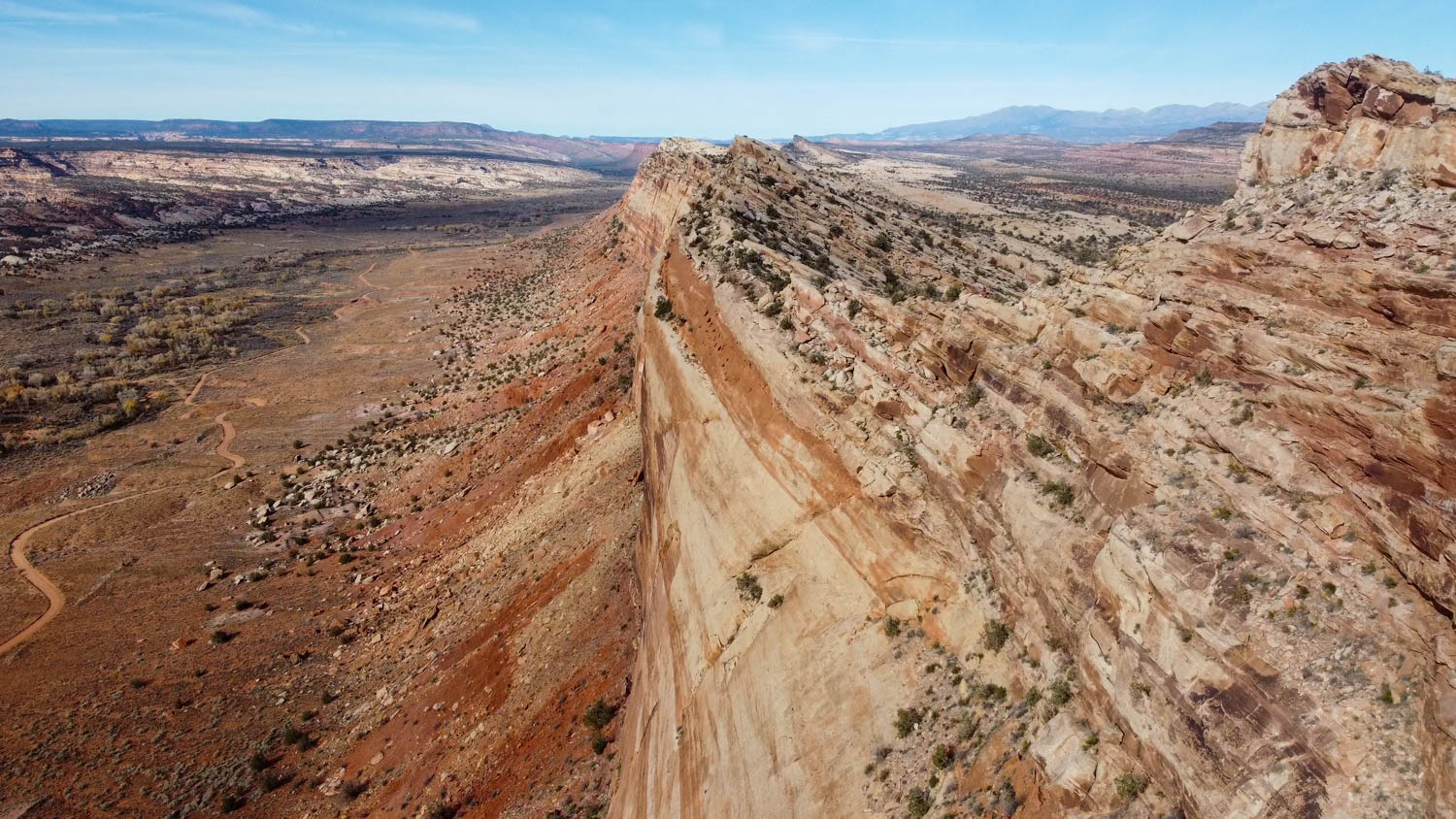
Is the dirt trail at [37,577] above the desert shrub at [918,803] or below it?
below

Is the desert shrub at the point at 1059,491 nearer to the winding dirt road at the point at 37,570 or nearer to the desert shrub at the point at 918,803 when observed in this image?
the desert shrub at the point at 918,803

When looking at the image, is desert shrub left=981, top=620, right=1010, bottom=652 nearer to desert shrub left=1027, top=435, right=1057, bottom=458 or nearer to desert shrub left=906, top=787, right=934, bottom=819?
desert shrub left=906, top=787, right=934, bottom=819

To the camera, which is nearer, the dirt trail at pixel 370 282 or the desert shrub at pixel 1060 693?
the desert shrub at pixel 1060 693

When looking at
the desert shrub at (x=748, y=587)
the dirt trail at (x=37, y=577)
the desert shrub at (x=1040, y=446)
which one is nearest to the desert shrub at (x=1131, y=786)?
the desert shrub at (x=1040, y=446)

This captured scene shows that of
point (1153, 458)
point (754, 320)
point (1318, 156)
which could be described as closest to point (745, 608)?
point (754, 320)

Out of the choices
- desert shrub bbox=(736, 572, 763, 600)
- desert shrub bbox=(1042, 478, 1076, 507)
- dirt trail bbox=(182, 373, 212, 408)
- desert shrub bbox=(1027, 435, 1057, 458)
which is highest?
desert shrub bbox=(1027, 435, 1057, 458)

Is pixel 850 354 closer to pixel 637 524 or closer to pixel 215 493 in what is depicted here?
pixel 637 524

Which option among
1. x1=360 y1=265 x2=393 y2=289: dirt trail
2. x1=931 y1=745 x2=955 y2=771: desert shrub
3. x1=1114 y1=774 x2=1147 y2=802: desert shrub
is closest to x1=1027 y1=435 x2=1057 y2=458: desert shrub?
x1=1114 y1=774 x2=1147 y2=802: desert shrub
